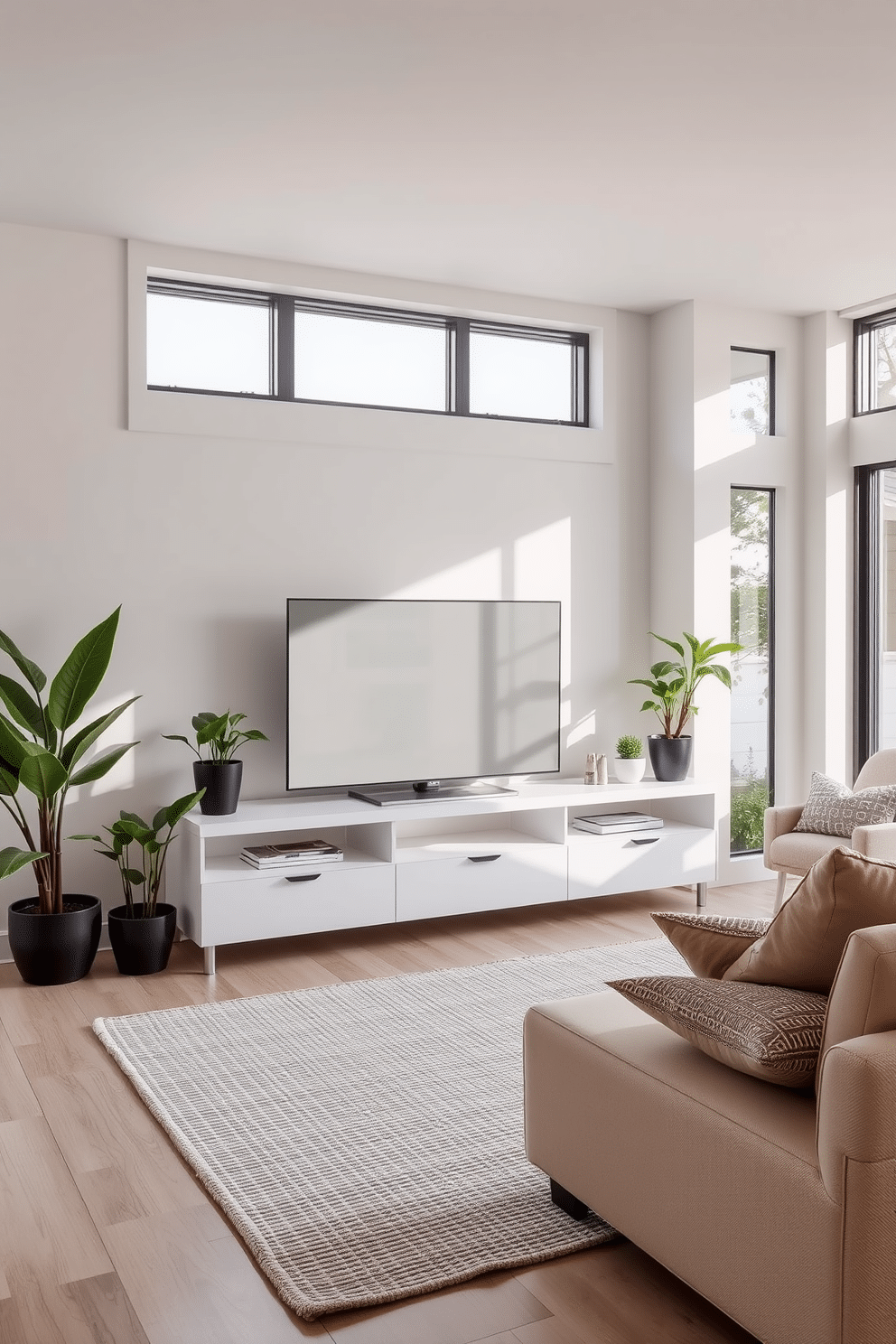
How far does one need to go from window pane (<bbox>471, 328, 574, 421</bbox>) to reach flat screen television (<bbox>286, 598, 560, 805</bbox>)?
1003 millimetres

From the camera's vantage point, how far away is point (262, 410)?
4789 mm

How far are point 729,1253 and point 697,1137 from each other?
0.59 ft

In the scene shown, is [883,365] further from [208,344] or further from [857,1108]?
[857,1108]

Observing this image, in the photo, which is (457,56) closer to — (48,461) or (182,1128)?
(48,461)

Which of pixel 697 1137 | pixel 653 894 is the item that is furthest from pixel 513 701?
pixel 697 1137

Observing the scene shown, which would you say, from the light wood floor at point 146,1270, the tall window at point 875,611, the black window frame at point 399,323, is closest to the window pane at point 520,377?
the black window frame at point 399,323

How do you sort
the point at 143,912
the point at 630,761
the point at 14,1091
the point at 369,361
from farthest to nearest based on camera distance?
the point at 630,761 → the point at 369,361 → the point at 143,912 → the point at 14,1091

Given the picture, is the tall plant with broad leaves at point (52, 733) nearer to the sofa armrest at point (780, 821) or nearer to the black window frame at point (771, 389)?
the sofa armrest at point (780, 821)

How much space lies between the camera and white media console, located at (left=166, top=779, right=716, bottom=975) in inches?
170

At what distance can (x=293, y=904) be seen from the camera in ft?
14.4

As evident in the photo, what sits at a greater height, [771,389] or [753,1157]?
[771,389]

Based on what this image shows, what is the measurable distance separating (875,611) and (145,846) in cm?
372

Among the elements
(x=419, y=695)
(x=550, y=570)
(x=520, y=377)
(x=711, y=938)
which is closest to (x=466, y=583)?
(x=550, y=570)

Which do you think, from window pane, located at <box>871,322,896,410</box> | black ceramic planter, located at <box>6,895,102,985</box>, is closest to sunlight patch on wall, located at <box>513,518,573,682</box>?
window pane, located at <box>871,322,896,410</box>
